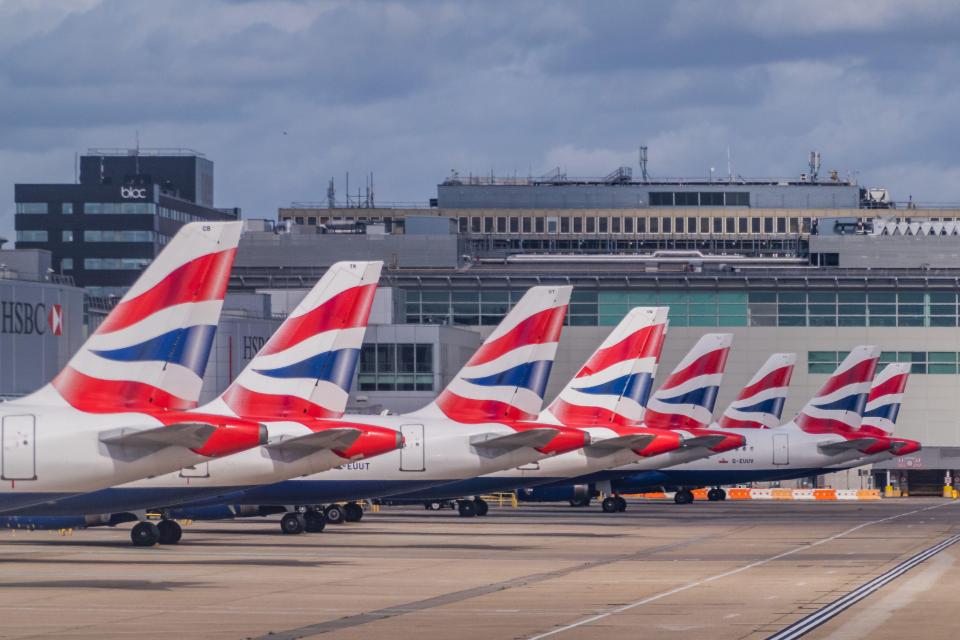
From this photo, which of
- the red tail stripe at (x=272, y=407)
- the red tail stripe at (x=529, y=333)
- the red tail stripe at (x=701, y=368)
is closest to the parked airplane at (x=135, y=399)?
the red tail stripe at (x=272, y=407)

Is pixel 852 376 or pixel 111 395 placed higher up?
pixel 852 376

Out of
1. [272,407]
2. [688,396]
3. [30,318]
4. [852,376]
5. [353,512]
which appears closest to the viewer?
[272,407]

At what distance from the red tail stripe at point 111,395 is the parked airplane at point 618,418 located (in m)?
25.1

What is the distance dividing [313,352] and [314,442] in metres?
3.21

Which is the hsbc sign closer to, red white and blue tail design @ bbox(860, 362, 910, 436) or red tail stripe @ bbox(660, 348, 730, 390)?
red tail stripe @ bbox(660, 348, 730, 390)

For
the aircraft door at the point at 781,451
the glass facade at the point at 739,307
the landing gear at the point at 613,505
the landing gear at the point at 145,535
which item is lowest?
the landing gear at the point at 613,505

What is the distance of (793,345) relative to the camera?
158 metres

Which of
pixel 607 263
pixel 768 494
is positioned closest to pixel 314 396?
pixel 768 494

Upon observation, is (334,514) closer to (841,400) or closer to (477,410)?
(477,410)

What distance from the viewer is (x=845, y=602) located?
41.5m

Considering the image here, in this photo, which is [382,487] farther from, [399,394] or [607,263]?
[607,263]

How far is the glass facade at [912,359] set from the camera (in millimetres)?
157375

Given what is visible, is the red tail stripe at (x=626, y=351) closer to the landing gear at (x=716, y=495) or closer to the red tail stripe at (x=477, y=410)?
the red tail stripe at (x=477, y=410)

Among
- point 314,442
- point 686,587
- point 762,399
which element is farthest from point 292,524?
point 762,399
